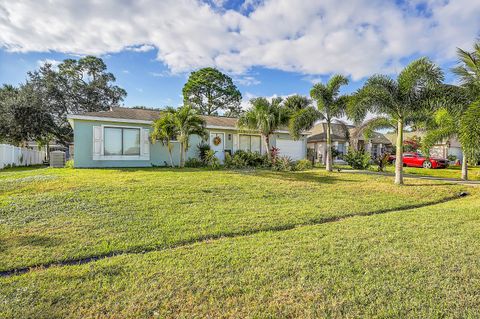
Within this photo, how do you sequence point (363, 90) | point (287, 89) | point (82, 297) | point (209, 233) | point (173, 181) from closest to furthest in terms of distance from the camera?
1. point (82, 297)
2. point (209, 233)
3. point (173, 181)
4. point (363, 90)
5. point (287, 89)

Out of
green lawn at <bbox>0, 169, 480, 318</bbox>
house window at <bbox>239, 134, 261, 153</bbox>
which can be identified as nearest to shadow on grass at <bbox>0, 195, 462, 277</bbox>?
green lawn at <bbox>0, 169, 480, 318</bbox>

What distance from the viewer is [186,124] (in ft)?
46.1

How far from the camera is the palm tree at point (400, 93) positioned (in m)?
10.8

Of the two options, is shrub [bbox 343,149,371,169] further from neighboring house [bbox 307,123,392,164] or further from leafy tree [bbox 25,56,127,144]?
leafy tree [bbox 25,56,127,144]

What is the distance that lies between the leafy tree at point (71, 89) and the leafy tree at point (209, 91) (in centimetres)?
917

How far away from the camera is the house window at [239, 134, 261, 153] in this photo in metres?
18.9

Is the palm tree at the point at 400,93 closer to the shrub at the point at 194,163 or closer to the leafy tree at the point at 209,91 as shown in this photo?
the shrub at the point at 194,163

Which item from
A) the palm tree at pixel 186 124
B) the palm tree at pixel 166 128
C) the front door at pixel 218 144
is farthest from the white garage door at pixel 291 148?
the palm tree at pixel 166 128

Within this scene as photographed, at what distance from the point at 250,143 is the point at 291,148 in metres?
3.63

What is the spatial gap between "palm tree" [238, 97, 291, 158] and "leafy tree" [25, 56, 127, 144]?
2043 centimetres

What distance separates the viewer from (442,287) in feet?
10.2

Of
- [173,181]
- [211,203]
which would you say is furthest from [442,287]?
[173,181]

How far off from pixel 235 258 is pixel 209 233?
1353 millimetres

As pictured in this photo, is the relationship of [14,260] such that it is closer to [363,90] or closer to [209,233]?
[209,233]
